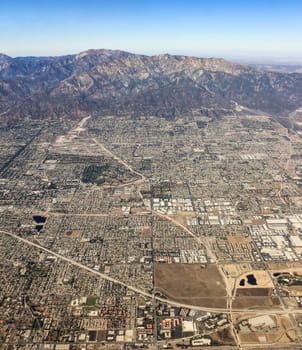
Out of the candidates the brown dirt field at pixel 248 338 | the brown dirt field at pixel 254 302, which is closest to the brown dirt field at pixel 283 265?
the brown dirt field at pixel 254 302

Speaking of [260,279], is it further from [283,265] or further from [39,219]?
[39,219]

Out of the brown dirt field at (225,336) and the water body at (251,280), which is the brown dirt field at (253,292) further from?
the brown dirt field at (225,336)

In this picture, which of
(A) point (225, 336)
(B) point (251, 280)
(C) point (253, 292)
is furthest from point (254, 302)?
(A) point (225, 336)

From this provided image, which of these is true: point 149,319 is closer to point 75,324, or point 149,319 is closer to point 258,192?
point 75,324

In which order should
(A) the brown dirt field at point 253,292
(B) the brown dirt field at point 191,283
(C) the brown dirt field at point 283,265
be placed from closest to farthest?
(B) the brown dirt field at point 191,283 < (A) the brown dirt field at point 253,292 < (C) the brown dirt field at point 283,265

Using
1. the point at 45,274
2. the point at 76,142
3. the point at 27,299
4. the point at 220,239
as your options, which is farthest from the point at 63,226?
the point at 76,142
